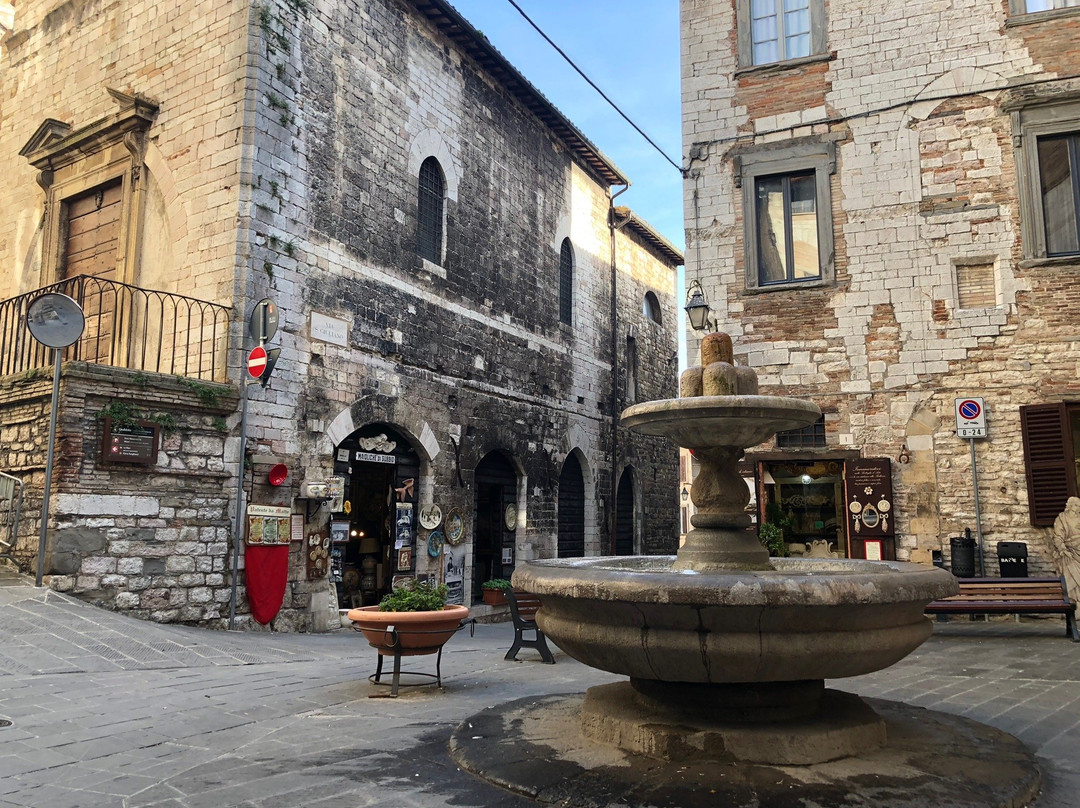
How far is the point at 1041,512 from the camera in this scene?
1012cm

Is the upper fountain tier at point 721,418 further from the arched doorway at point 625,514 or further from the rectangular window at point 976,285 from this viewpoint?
the arched doorway at point 625,514

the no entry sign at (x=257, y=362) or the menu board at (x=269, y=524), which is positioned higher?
the no entry sign at (x=257, y=362)

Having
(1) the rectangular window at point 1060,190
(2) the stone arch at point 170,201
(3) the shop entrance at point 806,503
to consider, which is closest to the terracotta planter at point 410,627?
(3) the shop entrance at point 806,503

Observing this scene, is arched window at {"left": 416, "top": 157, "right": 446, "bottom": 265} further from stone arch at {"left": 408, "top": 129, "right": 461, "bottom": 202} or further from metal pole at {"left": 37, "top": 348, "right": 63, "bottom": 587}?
metal pole at {"left": 37, "top": 348, "right": 63, "bottom": 587}

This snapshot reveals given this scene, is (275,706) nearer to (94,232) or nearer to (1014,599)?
(1014,599)

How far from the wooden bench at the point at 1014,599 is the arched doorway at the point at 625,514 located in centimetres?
1167

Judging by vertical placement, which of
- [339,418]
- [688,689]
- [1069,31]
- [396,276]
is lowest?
[688,689]

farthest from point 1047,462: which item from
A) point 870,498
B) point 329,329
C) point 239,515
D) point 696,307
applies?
point 239,515

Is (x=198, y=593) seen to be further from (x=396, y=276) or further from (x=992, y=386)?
(x=992, y=386)

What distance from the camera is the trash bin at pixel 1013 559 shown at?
Result: 10.0 meters

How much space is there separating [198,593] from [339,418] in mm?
3048

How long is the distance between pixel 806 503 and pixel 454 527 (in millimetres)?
5527

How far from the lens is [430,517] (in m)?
13.3

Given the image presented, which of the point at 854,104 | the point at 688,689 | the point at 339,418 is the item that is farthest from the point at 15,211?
the point at 688,689
